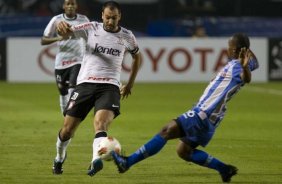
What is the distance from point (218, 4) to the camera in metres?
31.1

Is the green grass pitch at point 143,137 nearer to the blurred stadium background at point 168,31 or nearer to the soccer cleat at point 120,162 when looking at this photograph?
the soccer cleat at point 120,162

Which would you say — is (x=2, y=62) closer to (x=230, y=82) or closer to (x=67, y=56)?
(x=67, y=56)

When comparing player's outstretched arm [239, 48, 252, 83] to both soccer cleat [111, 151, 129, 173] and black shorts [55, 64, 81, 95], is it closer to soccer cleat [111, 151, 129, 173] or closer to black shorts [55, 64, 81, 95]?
soccer cleat [111, 151, 129, 173]

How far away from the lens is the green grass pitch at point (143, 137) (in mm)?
10945

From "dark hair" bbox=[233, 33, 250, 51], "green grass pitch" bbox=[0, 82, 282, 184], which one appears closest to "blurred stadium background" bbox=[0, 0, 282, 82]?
"green grass pitch" bbox=[0, 82, 282, 184]

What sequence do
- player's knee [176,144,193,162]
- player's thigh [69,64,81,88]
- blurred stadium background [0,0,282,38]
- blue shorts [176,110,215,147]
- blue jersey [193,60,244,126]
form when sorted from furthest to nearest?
1. blurred stadium background [0,0,282,38]
2. player's thigh [69,64,81,88]
3. player's knee [176,144,193,162]
4. blue jersey [193,60,244,126]
5. blue shorts [176,110,215,147]

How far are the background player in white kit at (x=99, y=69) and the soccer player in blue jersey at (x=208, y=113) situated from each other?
A: 820mm

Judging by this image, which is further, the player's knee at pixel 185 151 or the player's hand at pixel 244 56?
the player's knee at pixel 185 151

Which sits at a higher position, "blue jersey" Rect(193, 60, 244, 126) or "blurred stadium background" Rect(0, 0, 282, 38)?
"blue jersey" Rect(193, 60, 244, 126)

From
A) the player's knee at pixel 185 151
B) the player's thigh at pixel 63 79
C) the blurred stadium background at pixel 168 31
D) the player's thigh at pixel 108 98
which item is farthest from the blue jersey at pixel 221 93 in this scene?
the blurred stadium background at pixel 168 31

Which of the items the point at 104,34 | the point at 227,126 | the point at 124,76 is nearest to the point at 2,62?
the point at 124,76

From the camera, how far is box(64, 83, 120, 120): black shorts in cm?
1062

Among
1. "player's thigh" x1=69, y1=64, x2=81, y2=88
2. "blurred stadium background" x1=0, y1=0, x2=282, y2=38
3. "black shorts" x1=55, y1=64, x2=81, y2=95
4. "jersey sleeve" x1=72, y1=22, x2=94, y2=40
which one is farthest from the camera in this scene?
"blurred stadium background" x1=0, y1=0, x2=282, y2=38

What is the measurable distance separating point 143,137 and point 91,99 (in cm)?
456
